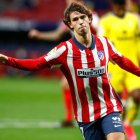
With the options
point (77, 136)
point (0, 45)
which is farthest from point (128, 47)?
point (0, 45)

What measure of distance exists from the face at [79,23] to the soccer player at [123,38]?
3.04 m

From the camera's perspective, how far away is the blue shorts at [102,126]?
6.57 m

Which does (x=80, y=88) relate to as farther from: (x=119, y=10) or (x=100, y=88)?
(x=119, y=10)

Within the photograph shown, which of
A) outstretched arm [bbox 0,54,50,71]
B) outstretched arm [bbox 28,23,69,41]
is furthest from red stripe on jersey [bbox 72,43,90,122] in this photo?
outstretched arm [bbox 28,23,69,41]

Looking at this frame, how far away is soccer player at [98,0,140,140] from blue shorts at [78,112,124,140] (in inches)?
123

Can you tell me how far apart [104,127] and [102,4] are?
26015 mm

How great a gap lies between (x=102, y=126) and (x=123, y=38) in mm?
3607

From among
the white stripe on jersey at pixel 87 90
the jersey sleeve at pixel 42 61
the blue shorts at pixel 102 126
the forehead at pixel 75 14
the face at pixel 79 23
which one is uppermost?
the forehead at pixel 75 14

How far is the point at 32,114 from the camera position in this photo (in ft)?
46.3

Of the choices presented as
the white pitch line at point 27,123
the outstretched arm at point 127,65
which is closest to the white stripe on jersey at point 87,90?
the outstretched arm at point 127,65

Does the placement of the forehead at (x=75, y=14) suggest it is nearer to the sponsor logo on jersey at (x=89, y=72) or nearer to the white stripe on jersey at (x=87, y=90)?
the white stripe on jersey at (x=87, y=90)

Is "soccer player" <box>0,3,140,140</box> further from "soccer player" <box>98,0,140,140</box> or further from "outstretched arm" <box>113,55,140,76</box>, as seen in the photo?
"soccer player" <box>98,0,140,140</box>

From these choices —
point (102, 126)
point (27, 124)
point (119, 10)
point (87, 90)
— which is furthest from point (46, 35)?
point (102, 126)

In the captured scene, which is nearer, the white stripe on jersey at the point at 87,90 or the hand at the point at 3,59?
the hand at the point at 3,59
